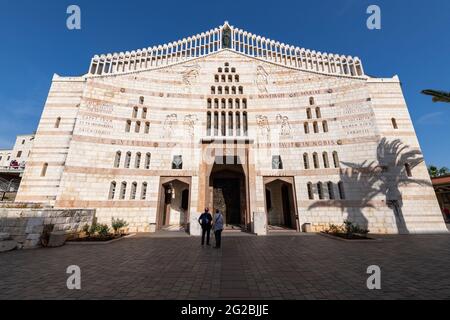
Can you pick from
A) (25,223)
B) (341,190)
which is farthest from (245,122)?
(25,223)

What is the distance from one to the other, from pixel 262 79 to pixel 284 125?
18.7ft

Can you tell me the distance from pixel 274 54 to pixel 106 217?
22781 mm

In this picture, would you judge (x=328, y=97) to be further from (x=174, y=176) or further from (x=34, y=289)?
(x=34, y=289)

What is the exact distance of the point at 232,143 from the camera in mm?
16375

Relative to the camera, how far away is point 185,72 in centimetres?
1867

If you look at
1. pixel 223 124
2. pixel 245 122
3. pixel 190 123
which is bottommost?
pixel 190 123

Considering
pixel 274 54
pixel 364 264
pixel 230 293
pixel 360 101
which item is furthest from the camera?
pixel 274 54

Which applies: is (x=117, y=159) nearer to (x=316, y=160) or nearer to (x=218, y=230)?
(x=218, y=230)

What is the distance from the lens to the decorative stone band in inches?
715

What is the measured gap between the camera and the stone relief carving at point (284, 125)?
16.9 m

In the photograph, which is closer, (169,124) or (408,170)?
(408,170)

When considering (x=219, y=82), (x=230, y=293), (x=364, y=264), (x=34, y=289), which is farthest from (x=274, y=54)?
(x=34, y=289)

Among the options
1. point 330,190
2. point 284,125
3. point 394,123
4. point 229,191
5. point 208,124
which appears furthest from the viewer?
point 229,191

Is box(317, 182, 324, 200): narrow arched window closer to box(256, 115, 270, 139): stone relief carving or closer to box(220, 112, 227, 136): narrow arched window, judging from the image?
box(256, 115, 270, 139): stone relief carving
